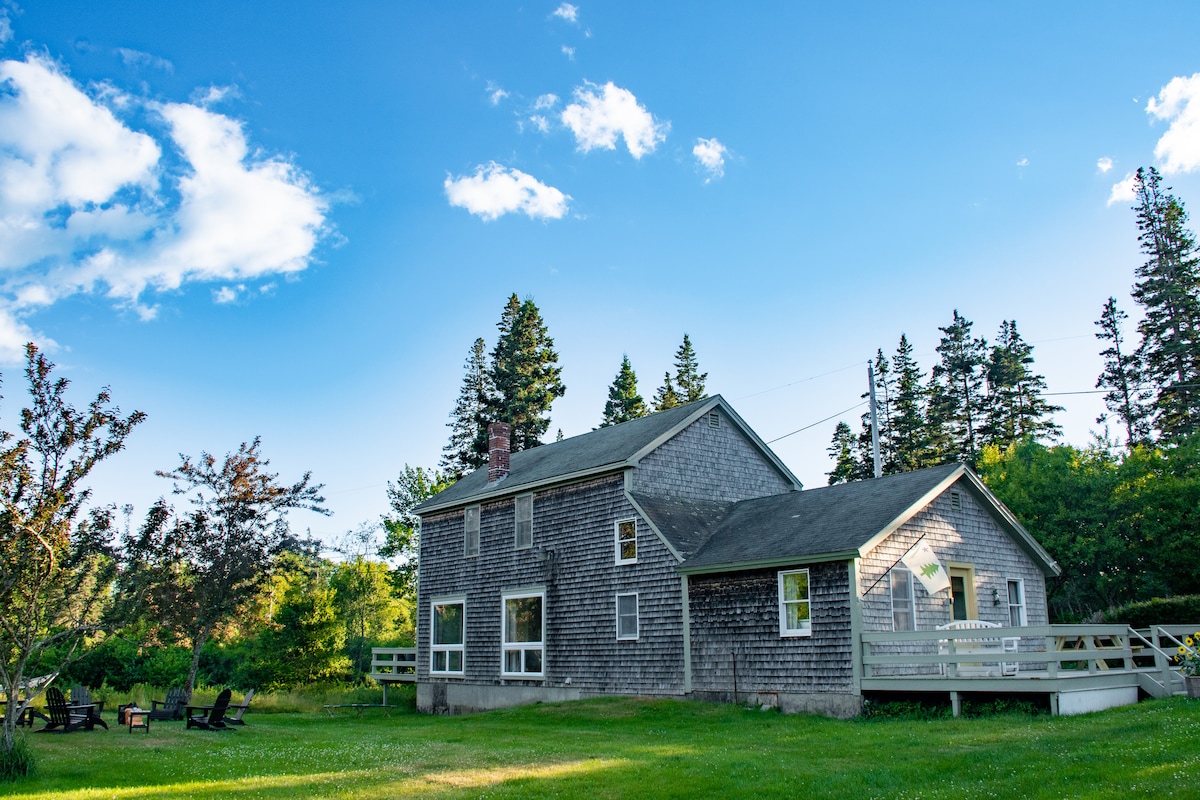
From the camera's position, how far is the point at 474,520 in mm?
28734

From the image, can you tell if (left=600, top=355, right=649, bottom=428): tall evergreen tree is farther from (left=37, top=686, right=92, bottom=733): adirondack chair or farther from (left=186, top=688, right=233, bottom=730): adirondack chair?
(left=37, top=686, right=92, bottom=733): adirondack chair

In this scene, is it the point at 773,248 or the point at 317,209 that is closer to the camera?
the point at 317,209

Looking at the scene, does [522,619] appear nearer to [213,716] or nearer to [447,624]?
[447,624]

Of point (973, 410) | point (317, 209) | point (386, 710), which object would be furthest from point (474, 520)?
point (973, 410)

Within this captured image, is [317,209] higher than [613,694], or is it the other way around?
[317,209]

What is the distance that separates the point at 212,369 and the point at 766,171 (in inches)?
621

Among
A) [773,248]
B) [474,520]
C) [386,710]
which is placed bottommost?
[386,710]

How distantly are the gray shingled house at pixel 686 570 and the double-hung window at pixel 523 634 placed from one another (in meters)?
0.06

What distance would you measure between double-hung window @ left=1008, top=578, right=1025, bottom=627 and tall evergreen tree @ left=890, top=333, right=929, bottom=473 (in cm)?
2705

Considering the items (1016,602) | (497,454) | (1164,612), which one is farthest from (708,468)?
(1164,612)

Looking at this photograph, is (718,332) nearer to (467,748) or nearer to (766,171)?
(766,171)

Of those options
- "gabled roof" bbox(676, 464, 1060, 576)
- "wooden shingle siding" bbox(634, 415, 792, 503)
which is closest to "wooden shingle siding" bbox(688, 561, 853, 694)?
"gabled roof" bbox(676, 464, 1060, 576)

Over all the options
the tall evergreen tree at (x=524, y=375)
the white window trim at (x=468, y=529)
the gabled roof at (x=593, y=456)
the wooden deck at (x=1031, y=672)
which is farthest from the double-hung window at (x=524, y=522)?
the tall evergreen tree at (x=524, y=375)

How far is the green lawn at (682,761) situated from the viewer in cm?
970
